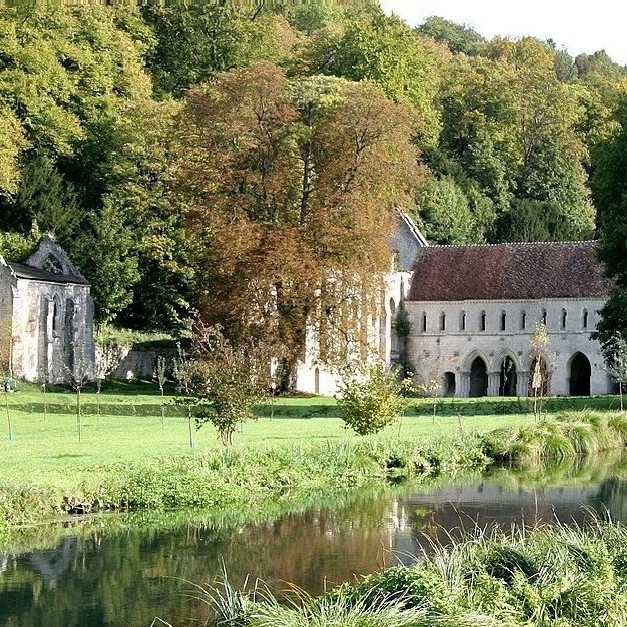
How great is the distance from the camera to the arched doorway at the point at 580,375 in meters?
68.9

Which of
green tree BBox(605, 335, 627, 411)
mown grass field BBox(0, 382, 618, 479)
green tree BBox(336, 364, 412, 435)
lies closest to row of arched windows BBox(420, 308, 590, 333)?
mown grass field BBox(0, 382, 618, 479)

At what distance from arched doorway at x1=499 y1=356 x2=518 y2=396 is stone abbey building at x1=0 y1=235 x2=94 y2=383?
20765mm

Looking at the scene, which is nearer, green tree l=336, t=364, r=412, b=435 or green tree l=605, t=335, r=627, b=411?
green tree l=336, t=364, r=412, b=435

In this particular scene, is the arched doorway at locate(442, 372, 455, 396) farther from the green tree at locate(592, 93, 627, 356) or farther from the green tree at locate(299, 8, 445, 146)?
the green tree at locate(592, 93, 627, 356)

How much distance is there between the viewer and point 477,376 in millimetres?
71438

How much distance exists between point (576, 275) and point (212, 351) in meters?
37.8

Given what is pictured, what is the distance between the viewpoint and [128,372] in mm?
61938

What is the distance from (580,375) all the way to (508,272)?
610cm

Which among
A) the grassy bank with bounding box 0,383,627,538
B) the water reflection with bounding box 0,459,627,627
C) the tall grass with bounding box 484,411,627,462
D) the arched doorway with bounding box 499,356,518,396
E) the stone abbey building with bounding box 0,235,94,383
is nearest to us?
the water reflection with bounding box 0,459,627,627

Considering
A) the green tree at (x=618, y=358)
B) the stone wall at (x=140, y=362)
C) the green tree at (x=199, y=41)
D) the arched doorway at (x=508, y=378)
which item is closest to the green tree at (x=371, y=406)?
the green tree at (x=618, y=358)

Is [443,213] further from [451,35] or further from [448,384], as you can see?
[451,35]

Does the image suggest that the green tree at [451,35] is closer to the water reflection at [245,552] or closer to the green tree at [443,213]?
the green tree at [443,213]

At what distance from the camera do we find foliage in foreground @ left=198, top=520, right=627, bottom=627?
1471 cm

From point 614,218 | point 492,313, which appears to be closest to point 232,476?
point 614,218
